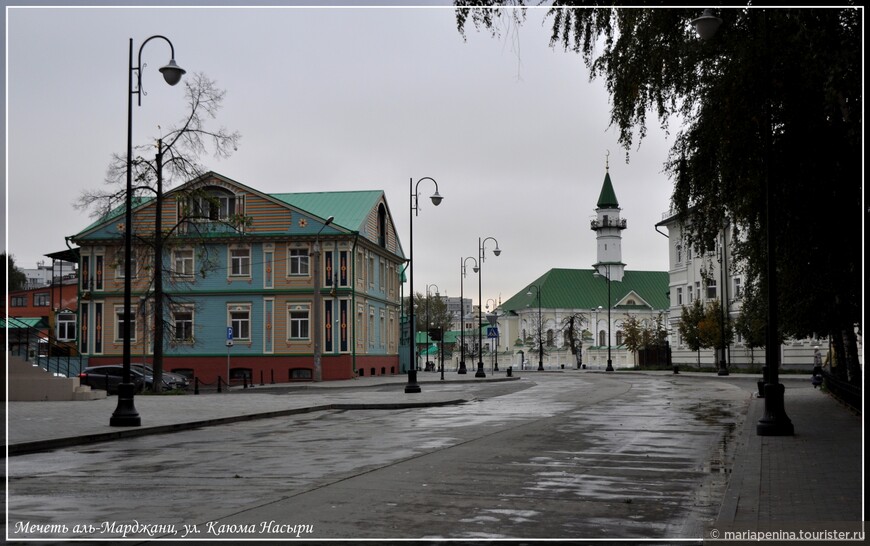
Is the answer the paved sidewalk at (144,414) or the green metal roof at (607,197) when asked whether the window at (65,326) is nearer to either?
the paved sidewalk at (144,414)

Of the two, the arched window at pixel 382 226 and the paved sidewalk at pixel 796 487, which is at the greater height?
the arched window at pixel 382 226

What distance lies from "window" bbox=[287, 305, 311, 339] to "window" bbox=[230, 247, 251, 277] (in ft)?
12.2

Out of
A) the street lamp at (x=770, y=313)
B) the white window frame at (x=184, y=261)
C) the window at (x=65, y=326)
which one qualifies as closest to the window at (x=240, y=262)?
the white window frame at (x=184, y=261)

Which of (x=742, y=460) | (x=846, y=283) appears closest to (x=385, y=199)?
(x=846, y=283)

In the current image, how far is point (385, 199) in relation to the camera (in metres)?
65.6

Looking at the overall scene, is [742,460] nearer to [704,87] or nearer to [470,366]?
[704,87]

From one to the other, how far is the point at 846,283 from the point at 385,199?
159 ft

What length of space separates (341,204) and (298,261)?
6.54 meters

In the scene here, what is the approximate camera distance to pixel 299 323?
5703cm

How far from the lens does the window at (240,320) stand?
57.6 metres

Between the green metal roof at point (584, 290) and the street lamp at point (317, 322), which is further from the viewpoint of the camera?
the green metal roof at point (584, 290)

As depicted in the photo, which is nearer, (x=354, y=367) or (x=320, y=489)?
(x=320, y=489)

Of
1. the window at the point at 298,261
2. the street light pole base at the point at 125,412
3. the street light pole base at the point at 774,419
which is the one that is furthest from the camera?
the window at the point at 298,261

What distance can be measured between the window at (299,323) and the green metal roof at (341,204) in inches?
223
